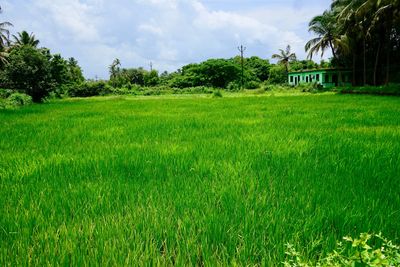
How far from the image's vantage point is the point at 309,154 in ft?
11.5

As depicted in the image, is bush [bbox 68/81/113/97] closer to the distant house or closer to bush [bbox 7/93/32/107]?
bush [bbox 7/93/32/107]

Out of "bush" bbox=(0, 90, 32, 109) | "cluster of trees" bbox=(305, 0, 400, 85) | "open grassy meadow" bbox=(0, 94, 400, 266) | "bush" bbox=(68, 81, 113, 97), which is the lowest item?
"open grassy meadow" bbox=(0, 94, 400, 266)

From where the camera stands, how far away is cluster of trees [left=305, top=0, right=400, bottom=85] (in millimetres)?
27484

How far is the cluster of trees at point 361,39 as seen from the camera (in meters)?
27.5

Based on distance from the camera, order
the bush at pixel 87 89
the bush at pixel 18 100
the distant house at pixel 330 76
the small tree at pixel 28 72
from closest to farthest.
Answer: the bush at pixel 18 100, the small tree at pixel 28 72, the distant house at pixel 330 76, the bush at pixel 87 89

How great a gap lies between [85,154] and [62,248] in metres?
2.43

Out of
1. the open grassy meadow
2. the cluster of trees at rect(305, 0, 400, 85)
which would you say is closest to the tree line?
the cluster of trees at rect(305, 0, 400, 85)

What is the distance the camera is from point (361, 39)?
106 ft

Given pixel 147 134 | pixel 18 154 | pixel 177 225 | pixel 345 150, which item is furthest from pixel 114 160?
pixel 345 150

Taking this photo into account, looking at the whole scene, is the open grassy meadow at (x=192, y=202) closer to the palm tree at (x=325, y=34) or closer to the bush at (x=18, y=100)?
the bush at (x=18, y=100)

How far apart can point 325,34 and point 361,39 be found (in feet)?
14.4

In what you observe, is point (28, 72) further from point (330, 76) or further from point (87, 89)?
point (330, 76)

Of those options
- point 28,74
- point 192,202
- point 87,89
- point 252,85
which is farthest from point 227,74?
point 192,202

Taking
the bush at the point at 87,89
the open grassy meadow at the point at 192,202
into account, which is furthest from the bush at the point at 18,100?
the bush at the point at 87,89
